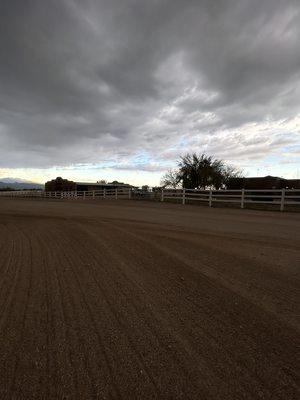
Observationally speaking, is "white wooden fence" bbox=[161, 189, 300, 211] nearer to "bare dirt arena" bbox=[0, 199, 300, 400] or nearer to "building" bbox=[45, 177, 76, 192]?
"bare dirt arena" bbox=[0, 199, 300, 400]

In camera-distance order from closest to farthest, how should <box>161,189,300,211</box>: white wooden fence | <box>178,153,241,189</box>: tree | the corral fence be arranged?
<box>161,189,300,211</box>: white wooden fence < the corral fence < <box>178,153,241,189</box>: tree

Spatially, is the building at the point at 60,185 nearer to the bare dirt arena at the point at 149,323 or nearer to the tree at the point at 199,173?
the tree at the point at 199,173

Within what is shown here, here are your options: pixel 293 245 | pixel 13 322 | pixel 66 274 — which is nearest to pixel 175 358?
pixel 13 322

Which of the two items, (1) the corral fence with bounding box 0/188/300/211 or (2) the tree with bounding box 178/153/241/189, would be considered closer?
(1) the corral fence with bounding box 0/188/300/211

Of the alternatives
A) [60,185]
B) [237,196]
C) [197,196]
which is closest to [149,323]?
[237,196]

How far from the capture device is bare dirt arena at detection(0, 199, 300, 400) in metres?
2.66

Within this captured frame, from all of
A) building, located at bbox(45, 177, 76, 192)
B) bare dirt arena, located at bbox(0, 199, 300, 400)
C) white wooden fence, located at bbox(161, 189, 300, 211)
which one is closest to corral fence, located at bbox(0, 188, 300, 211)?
white wooden fence, located at bbox(161, 189, 300, 211)

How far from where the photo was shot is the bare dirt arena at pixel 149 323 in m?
2.66

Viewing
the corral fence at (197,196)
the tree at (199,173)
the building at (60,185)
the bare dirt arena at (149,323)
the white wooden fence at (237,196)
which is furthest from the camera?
the building at (60,185)

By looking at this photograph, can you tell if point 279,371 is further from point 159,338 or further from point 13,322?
point 13,322

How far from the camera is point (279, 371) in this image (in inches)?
111

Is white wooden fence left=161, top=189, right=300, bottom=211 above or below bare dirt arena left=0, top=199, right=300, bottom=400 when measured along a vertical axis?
above

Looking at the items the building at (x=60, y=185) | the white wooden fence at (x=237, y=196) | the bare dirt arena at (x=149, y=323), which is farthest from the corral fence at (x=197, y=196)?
the building at (x=60, y=185)

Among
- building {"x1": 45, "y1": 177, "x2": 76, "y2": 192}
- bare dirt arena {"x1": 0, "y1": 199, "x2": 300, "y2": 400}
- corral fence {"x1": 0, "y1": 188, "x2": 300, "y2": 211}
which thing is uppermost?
building {"x1": 45, "y1": 177, "x2": 76, "y2": 192}
